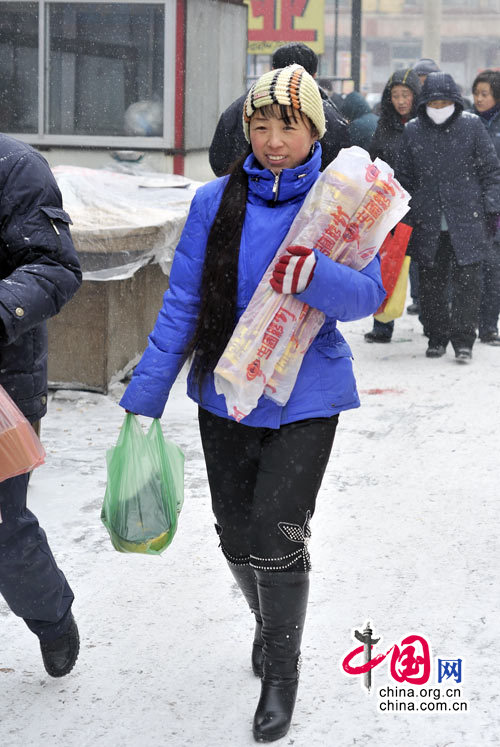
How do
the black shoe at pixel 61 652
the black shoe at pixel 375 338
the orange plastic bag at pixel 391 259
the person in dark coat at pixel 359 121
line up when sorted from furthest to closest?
the person in dark coat at pixel 359 121
the black shoe at pixel 375 338
the orange plastic bag at pixel 391 259
the black shoe at pixel 61 652

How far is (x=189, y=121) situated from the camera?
8.96m

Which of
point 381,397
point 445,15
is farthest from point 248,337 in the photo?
point 445,15

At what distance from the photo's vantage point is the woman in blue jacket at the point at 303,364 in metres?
3.05

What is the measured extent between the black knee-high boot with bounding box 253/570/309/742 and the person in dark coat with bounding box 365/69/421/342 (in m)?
5.88

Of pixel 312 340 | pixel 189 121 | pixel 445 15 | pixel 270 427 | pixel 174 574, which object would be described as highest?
pixel 445 15

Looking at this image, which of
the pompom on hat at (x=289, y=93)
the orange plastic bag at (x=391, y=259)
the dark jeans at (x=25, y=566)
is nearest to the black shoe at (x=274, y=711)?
the dark jeans at (x=25, y=566)

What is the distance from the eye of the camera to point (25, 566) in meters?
3.12

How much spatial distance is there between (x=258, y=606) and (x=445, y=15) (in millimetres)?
64835

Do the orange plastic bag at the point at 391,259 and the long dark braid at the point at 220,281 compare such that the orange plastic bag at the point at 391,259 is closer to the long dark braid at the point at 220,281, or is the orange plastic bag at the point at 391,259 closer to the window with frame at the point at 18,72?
the window with frame at the point at 18,72

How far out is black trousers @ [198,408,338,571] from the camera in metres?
3.05

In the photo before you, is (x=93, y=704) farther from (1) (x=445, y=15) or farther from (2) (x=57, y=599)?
(1) (x=445, y=15)

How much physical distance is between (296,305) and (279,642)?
90 centimetres

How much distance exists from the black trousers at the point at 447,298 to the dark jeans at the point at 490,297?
472 mm

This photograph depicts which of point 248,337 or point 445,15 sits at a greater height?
point 445,15
